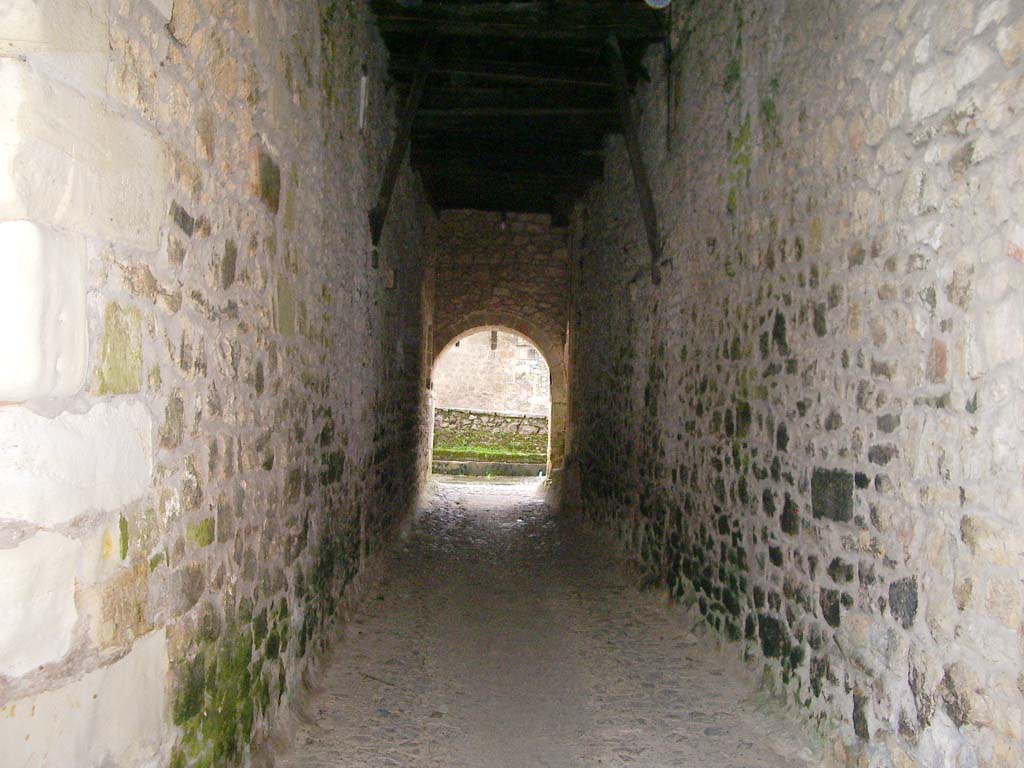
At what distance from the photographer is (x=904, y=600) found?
2357 mm

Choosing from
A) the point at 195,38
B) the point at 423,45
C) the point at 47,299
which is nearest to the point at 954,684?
the point at 47,299

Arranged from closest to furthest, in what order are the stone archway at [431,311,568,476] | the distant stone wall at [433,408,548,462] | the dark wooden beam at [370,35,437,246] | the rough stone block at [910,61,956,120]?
the rough stone block at [910,61,956,120] < the dark wooden beam at [370,35,437,246] < the stone archway at [431,311,568,476] < the distant stone wall at [433,408,548,462]

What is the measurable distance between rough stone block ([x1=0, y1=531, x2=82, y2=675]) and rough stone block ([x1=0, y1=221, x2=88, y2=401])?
0.28m

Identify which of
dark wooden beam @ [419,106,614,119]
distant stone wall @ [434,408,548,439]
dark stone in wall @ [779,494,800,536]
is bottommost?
distant stone wall @ [434,408,548,439]

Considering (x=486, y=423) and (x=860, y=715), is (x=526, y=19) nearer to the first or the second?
(x=860, y=715)

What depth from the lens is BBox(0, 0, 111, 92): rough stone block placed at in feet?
4.60

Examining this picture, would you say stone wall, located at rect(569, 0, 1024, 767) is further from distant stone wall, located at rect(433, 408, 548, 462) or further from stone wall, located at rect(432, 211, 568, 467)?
distant stone wall, located at rect(433, 408, 548, 462)

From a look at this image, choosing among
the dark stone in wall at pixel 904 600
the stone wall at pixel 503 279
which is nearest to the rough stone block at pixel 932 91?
the dark stone in wall at pixel 904 600

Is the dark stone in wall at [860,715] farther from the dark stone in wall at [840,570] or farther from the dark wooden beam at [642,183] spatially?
the dark wooden beam at [642,183]

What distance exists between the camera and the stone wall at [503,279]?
11289 millimetres

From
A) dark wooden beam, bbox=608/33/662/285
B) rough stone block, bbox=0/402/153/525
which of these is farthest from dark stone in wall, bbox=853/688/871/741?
dark wooden beam, bbox=608/33/662/285

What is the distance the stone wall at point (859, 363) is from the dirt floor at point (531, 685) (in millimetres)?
278

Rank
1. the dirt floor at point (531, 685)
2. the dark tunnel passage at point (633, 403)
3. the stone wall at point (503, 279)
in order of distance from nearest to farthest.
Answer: the dark tunnel passage at point (633, 403), the dirt floor at point (531, 685), the stone wall at point (503, 279)

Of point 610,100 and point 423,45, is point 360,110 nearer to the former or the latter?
point 423,45
